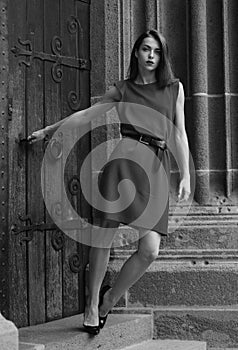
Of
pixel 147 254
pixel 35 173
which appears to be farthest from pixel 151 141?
pixel 35 173

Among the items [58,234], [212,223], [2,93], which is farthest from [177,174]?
[2,93]

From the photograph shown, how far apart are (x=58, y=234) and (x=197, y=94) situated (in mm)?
1156

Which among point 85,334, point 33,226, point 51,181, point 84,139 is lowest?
point 85,334

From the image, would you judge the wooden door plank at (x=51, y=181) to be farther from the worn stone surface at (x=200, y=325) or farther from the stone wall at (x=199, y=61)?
the worn stone surface at (x=200, y=325)

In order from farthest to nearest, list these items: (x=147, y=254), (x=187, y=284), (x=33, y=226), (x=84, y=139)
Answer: (x=84, y=139)
(x=187, y=284)
(x=33, y=226)
(x=147, y=254)

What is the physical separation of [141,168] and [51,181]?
784mm

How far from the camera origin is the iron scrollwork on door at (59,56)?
13.9ft

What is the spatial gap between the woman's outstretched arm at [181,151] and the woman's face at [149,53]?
0.64ft

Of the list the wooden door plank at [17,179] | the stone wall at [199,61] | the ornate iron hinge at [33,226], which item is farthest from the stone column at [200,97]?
the wooden door plank at [17,179]

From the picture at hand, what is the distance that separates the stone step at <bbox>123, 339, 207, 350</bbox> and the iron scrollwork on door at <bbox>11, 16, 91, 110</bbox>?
142 centimetres

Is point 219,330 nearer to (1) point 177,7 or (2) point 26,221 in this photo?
(2) point 26,221

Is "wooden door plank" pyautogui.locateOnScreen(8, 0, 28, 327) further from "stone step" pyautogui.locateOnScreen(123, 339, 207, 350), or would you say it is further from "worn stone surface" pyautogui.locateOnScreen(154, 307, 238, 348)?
"worn stone surface" pyautogui.locateOnScreen(154, 307, 238, 348)

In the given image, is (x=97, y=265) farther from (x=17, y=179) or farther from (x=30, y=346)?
(x=17, y=179)

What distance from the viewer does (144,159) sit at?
3.83 m
